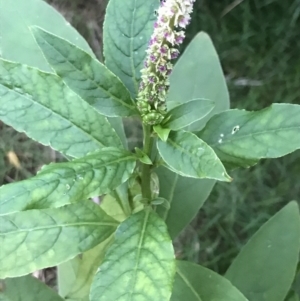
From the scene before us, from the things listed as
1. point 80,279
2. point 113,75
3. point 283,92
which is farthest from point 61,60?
point 283,92

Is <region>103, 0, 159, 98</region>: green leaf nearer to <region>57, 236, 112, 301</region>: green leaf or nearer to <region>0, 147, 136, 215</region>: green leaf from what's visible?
<region>0, 147, 136, 215</region>: green leaf

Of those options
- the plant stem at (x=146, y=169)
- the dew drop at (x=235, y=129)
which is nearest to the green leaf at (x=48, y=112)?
the plant stem at (x=146, y=169)

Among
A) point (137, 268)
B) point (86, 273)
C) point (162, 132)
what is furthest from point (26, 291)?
point (162, 132)

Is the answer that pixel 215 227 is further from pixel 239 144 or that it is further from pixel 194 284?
pixel 239 144

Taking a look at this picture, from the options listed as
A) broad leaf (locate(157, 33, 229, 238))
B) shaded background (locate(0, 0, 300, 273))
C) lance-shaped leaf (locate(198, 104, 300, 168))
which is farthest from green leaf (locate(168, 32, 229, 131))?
shaded background (locate(0, 0, 300, 273))

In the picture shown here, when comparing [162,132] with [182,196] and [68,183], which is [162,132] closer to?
[68,183]

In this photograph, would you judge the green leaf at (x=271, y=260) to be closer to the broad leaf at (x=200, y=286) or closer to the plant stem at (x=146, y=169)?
the broad leaf at (x=200, y=286)
